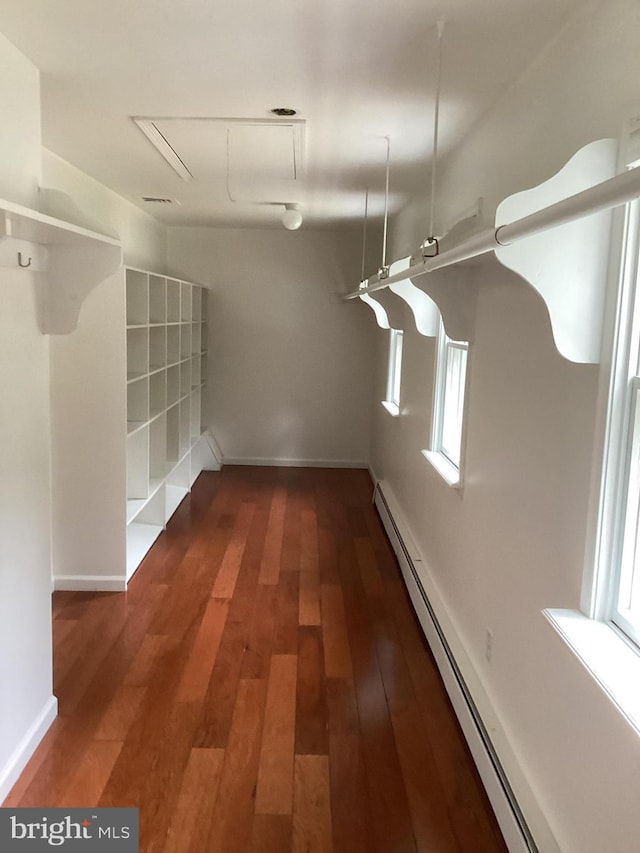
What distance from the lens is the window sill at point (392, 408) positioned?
5.47 m

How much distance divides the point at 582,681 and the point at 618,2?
1.69 meters

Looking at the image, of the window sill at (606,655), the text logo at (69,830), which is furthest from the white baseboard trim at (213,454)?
the window sill at (606,655)

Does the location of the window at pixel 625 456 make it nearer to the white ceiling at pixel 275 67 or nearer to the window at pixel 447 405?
the white ceiling at pixel 275 67

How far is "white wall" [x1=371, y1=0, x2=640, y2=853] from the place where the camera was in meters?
1.74

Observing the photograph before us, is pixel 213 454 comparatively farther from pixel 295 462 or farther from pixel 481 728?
pixel 481 728

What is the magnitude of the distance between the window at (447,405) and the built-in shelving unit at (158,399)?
1.82 metres

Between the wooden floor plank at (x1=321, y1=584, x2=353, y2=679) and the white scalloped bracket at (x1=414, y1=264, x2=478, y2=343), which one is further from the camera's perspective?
the wooden floor plank at (x1=321, y1=584, x2=353, y2=679)

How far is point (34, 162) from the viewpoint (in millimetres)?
2445

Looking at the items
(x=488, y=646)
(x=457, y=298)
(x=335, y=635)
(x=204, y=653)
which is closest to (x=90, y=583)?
(x=204, y=653)

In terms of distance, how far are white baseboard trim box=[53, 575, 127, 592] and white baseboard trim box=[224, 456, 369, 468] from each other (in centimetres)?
337

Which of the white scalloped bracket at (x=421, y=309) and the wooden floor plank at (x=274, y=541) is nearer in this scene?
the white scalloped bracket at (x=421, y=309)

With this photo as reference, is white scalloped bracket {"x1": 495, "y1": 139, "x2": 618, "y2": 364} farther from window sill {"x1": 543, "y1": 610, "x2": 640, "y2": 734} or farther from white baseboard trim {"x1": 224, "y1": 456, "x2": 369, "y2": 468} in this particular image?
white baseboard trim {"x1": 224, "y1": 456, "x2": 369, "y2": 468}

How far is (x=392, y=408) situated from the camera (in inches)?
228

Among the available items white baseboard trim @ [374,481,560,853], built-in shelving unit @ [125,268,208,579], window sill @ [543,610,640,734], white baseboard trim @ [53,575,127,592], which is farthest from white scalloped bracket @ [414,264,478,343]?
white baseboard trim @ [53,575,127,592]
